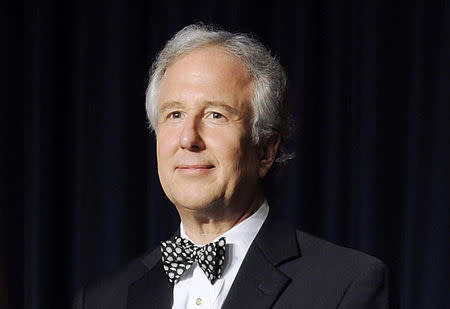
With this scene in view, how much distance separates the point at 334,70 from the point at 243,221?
113cm

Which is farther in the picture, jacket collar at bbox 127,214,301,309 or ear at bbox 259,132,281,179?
ear at bbox 259,132,281,179

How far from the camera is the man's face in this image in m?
2.12

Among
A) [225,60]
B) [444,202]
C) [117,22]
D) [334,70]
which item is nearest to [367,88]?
[334,70]

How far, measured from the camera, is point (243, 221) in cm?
220

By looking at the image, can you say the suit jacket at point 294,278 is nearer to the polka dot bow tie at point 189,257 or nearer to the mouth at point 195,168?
the polka dot bow tie at point 189,257

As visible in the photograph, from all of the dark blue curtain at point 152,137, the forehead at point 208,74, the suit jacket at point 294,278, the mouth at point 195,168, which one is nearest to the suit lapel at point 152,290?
the suit jacket at point 294,278

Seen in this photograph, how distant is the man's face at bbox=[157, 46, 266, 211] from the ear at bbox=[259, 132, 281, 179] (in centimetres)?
4

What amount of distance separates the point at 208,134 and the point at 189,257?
0.29 m

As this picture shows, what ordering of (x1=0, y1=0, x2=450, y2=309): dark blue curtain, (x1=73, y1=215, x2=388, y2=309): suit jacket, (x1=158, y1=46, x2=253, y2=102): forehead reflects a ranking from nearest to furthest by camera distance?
(x1=73, y1=215, x2=388, y2=309): suit jacket < (x1=158, y1=46, x2=253, y2=102): forehead < (x1=0, y1=0, x2=450, y2=309): dark blue curtain

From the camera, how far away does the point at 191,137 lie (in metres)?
2.09

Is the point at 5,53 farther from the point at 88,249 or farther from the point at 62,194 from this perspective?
the point at 88,249

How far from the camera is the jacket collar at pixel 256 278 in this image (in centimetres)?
210

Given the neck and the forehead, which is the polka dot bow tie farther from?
the forehead

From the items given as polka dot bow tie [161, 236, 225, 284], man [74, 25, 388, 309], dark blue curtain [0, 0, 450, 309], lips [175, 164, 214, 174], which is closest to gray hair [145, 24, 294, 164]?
man [74, 25, 388, 309]
